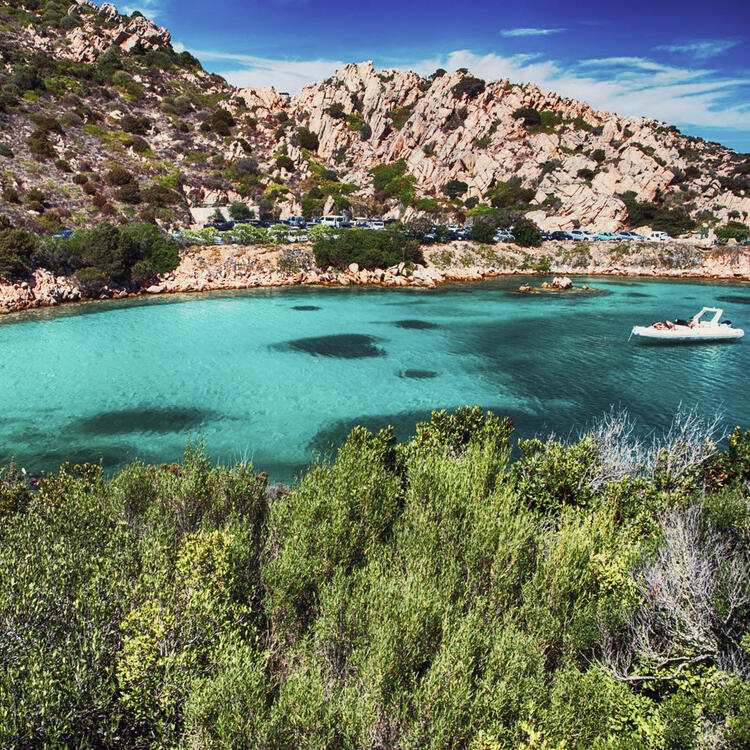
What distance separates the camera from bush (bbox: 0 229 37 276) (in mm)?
46506

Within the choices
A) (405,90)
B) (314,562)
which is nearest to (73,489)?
(314,562)

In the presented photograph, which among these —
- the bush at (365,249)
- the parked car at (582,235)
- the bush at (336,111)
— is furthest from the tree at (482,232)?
the bush at (336,111)

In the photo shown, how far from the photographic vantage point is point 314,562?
10016mm

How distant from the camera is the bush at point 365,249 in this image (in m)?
69.1

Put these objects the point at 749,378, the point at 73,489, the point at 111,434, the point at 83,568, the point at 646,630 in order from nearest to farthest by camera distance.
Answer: the point at 646,630 → the point at 83,568 → the point at 73,489 → the point at 111,434 → the point at 749,378

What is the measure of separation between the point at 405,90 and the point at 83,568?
14589cm

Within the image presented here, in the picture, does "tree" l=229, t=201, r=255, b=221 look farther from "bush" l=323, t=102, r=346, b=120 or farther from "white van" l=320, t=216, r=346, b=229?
Result: "bush" l=323, t=102, r=346, b=120

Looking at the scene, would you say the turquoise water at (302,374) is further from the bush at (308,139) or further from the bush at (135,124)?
the bush at (308,139)

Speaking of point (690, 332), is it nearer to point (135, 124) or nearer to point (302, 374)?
point (302, 374)

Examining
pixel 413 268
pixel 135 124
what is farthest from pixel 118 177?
pixel 413 268

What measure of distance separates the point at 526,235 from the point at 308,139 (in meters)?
62.0

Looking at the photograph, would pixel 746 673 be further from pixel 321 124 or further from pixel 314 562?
pixel 321 124

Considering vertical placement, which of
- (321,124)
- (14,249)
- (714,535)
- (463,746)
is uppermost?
(321,124)

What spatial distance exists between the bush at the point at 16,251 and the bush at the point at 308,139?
78.3 metres
